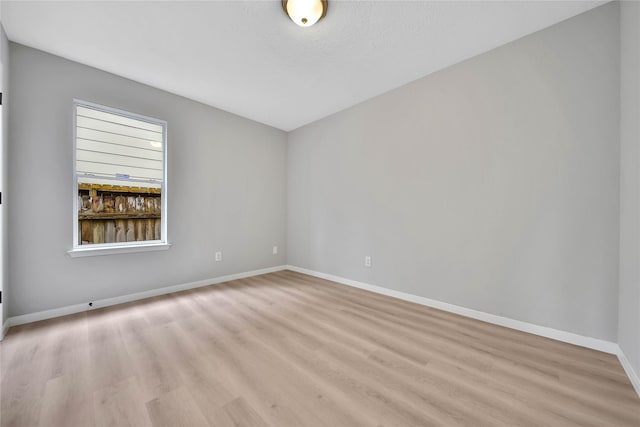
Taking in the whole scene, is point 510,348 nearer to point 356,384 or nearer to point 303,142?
point 356,384

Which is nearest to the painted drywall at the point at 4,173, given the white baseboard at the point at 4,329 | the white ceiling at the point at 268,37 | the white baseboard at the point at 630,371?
the white baseboard at the point at 4,329

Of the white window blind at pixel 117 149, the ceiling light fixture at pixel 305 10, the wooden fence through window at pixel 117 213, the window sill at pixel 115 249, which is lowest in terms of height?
the window sill at pixel 115 249

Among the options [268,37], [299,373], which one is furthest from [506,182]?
[268,37]

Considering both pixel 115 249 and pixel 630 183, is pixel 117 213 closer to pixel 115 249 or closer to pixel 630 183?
pixel 115 249

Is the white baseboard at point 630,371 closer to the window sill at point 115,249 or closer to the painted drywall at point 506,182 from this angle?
the painted drywall at point 506,182

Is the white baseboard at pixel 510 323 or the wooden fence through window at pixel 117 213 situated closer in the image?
the white baseboard at pixel 510 323

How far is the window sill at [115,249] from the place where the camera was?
2.39 meters

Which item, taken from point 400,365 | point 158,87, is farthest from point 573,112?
point 158,87

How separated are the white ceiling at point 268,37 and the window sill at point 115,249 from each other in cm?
189

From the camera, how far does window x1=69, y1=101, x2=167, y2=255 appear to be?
2.50 metres

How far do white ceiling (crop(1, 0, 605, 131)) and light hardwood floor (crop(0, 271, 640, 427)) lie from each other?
2504mm

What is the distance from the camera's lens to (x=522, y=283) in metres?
2.07

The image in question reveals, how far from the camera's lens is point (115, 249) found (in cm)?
258

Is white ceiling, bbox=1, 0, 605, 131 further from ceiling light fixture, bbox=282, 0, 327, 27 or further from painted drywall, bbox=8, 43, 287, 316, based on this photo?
painted drywall, bbox=8, 43, 287, 316
